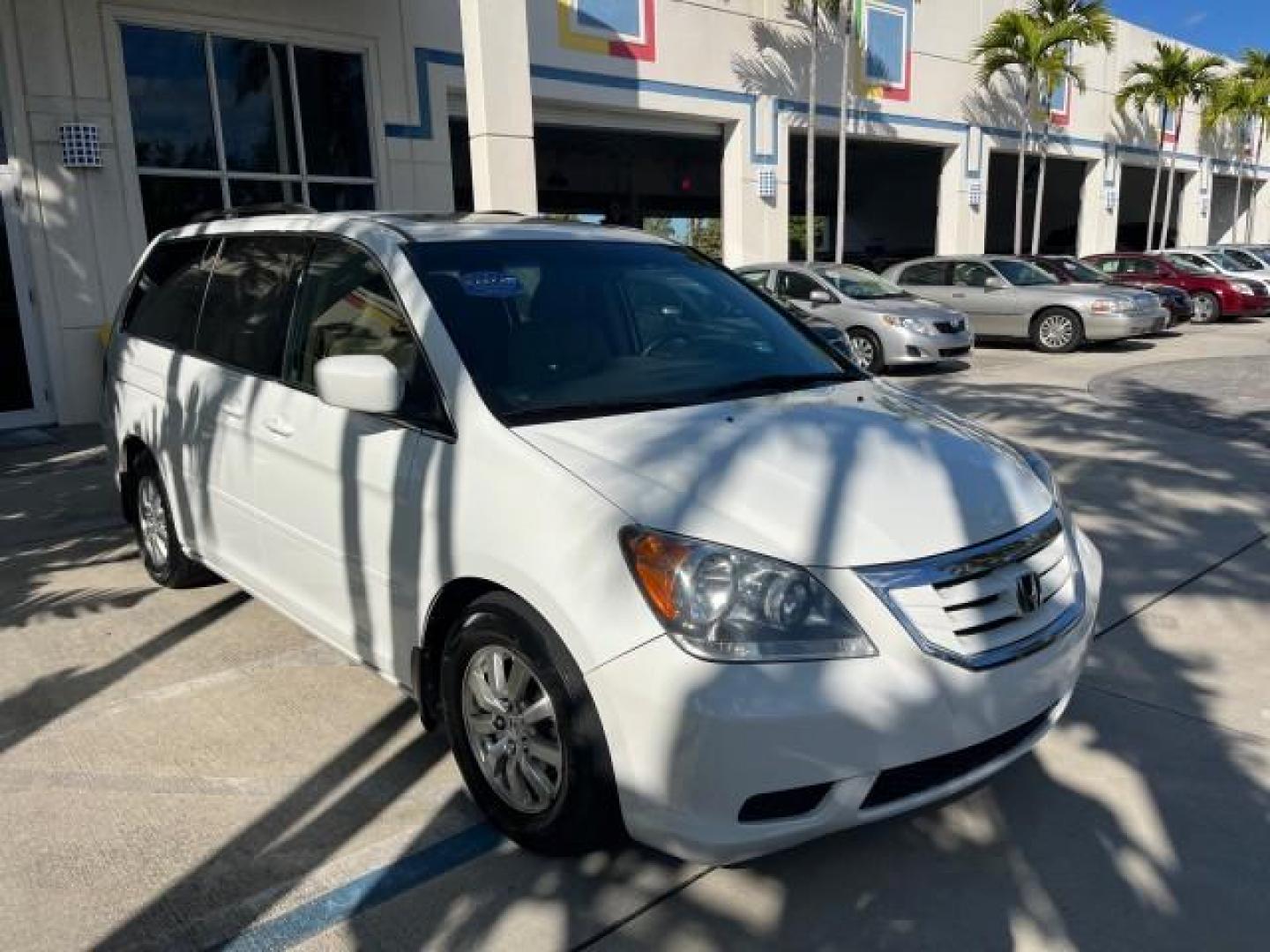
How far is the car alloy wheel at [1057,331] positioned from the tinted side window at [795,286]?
4.01m

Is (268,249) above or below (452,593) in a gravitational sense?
above

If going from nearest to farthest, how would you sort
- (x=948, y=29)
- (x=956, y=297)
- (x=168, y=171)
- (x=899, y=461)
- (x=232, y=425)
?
1. (x=899, y=461)
2. (x=232, y=425)
3. (x=168, y=171)
4. (x=956, y=297)
5. (x=948, y=29)

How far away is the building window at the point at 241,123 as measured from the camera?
10891 mm

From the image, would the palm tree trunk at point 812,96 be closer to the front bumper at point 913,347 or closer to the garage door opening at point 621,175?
the garage door opening at point 621,175

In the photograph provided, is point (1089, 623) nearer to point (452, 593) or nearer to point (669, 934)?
point (669, 934)

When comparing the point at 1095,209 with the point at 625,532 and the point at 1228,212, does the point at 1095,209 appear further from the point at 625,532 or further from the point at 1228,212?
the point at 625,532

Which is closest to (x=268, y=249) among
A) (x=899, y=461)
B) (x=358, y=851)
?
(x=358, y=851)

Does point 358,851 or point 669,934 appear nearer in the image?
point 669,934

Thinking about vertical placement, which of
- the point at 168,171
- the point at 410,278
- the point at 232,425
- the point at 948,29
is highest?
the point at 948,29

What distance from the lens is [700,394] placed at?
132 inches

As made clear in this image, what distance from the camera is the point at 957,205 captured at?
22.2 m

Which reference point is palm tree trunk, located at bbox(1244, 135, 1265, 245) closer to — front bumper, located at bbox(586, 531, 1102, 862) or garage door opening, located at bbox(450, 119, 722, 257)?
garage door opening, located at bbox(450, 119, 722, 257)

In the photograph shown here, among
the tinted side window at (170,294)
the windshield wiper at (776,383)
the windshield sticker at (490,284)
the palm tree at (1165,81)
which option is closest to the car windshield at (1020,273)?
the windshield wiper at (776,383)

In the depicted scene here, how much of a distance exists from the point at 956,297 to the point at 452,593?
14.5m
